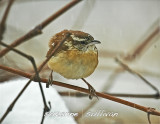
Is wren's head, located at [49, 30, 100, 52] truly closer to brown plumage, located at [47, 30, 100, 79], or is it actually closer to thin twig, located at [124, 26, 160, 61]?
brown plumage, located at [47, 30, 100, 79]

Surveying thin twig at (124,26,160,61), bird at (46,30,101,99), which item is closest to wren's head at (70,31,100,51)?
bird at (46,30,101,99)

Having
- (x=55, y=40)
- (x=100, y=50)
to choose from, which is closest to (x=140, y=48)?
(x=100, y=50)

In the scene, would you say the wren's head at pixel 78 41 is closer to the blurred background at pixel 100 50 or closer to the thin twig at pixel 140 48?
the blurred background at pixel 100 50

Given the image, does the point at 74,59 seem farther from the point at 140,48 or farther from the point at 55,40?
the point at 140,48

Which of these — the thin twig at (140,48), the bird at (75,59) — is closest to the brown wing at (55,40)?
the bird at (75,59)

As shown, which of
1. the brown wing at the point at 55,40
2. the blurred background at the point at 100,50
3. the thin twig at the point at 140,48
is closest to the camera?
the brown wing at the point at 55,40

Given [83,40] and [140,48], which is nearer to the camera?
[83,40]

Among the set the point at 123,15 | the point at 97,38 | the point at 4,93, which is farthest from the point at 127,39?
the point at 4,93
